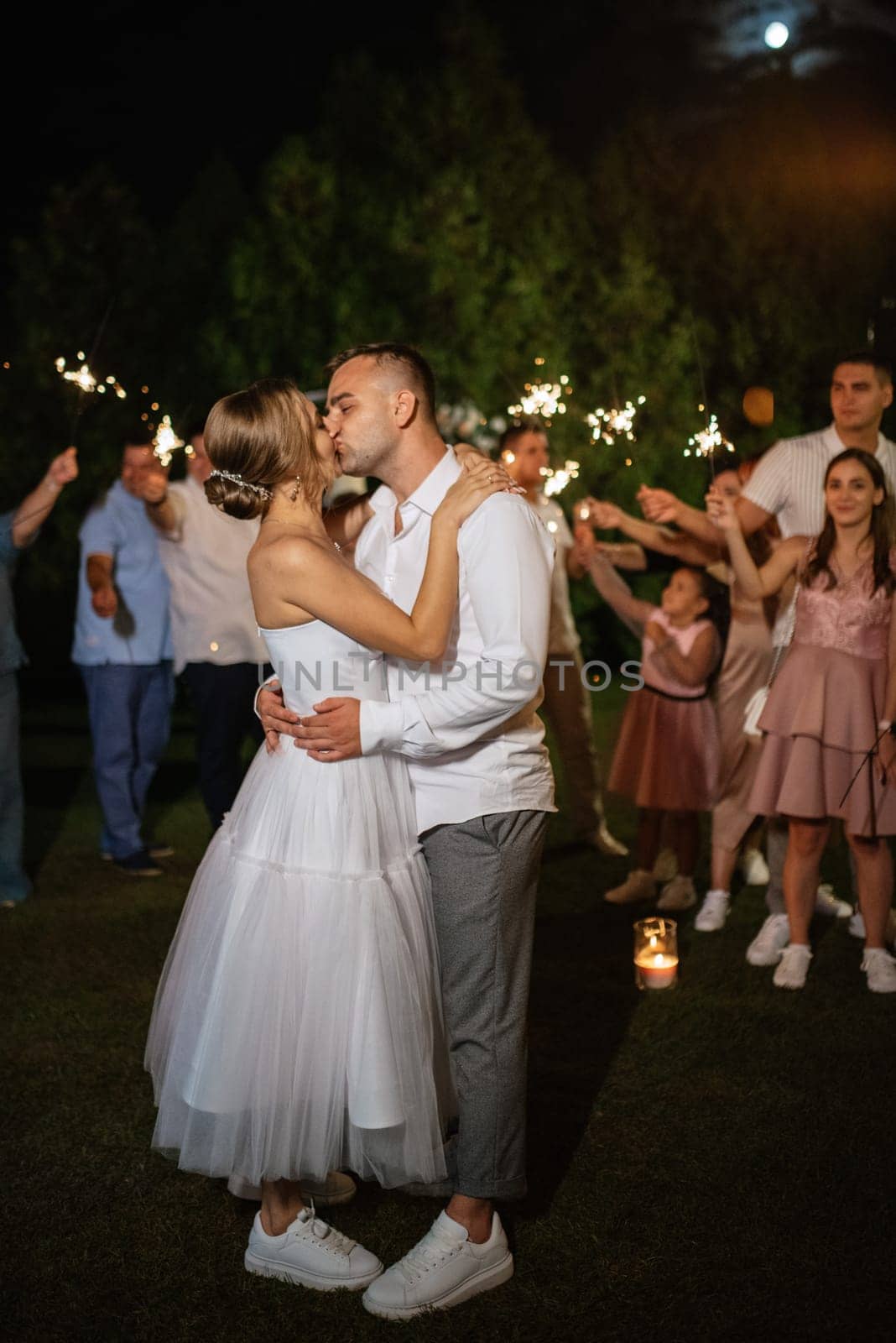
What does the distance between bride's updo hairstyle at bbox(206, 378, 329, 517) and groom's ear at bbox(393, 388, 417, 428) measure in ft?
0.63

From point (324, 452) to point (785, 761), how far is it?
2.74 meters

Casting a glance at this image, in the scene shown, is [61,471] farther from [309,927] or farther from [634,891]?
[309,927]

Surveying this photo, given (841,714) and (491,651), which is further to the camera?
(841,714)

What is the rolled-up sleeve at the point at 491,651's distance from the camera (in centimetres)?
270

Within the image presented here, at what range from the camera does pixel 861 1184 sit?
11.1ft

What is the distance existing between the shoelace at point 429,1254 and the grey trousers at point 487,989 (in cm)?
12

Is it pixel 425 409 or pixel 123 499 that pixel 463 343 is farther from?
pixel 425 409

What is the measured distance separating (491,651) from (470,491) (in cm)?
34

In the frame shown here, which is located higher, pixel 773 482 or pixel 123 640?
pixel 773 482

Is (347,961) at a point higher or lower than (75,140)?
lower

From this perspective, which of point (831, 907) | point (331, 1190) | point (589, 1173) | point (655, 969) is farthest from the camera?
point (831, 907)

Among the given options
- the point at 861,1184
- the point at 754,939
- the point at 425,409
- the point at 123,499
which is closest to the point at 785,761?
the point at 754,939

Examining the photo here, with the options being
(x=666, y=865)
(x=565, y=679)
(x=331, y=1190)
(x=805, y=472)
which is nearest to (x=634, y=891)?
(x=666, y=865)

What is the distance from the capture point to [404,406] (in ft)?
9.54
